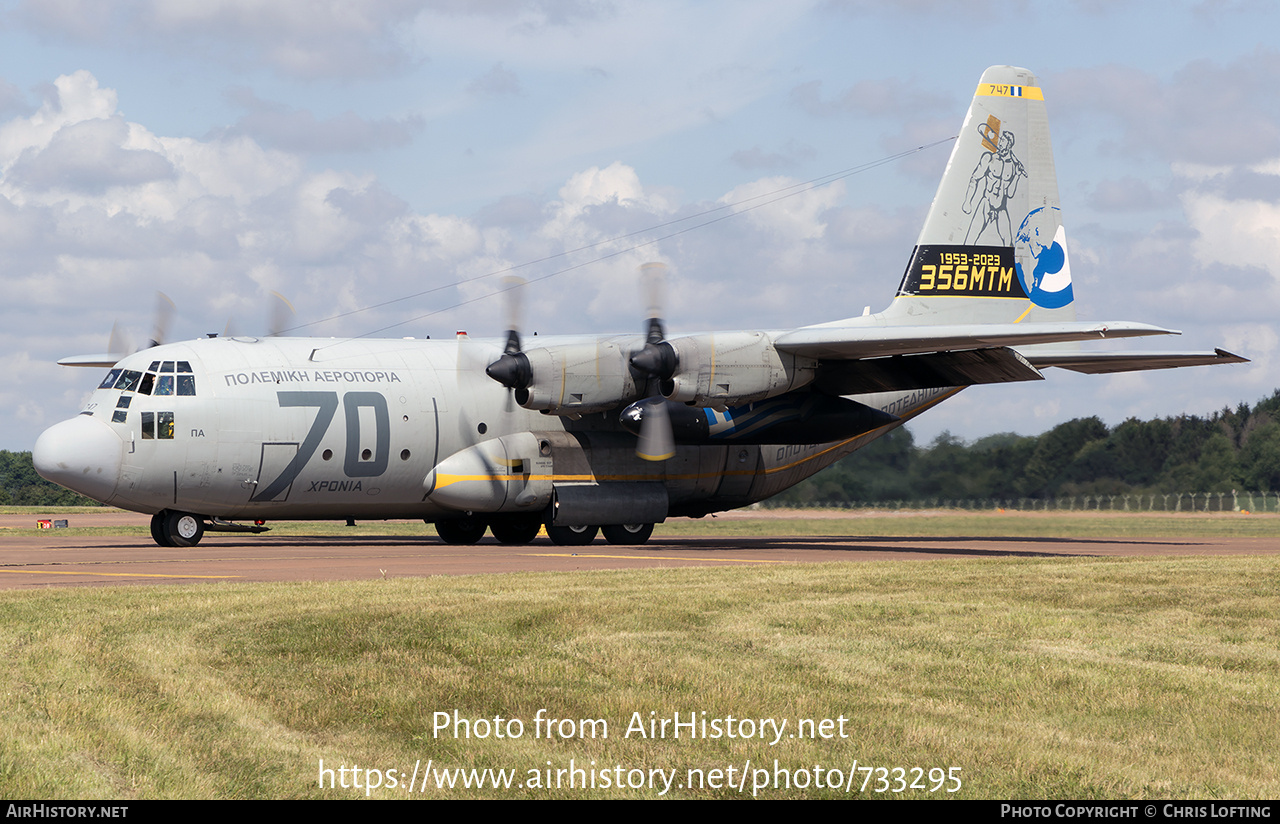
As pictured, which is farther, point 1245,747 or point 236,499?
point 236,499

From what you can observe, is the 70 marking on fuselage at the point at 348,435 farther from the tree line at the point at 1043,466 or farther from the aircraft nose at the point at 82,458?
the tree line at the point at 1043,466

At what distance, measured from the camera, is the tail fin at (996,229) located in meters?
31.6

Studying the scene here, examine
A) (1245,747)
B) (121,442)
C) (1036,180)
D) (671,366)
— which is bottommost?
(1245,747)

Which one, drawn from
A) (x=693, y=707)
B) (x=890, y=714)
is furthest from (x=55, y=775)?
(x=890, y=714)

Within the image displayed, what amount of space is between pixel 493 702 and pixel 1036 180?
92.4ft

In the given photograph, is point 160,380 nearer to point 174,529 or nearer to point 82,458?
point 82,458

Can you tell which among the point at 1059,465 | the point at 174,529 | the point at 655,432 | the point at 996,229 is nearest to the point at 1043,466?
the point at 1059,465

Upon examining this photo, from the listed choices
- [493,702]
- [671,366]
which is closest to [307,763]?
[493,702]

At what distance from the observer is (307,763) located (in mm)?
6664

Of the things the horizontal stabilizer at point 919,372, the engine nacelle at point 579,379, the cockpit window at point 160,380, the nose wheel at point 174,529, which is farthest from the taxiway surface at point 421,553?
the horizontal stabilizer at point 919,372
